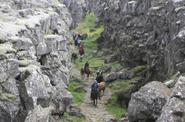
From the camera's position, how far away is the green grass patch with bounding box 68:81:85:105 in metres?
54.2

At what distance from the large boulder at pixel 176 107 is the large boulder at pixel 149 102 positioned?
13.5 feet

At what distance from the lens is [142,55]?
65500 millimetres

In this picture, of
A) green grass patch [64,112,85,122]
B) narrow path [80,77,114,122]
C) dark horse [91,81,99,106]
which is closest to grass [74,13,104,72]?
narrow path [80,77,114,122]

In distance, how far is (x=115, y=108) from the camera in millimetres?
53031

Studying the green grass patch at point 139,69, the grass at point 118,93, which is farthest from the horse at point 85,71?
the green grass patch at point 139,69

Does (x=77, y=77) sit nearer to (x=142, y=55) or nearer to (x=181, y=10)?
(x=142, y=55)

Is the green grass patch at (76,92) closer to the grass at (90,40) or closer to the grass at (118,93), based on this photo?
the grass at (118,93)

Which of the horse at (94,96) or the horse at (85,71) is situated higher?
the horse at (94,96)

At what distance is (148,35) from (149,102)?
32.7 metres

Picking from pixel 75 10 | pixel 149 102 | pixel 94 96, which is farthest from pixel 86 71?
pixel 75 10

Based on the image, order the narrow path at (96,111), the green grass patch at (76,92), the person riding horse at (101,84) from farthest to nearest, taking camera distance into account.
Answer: the person riding horse at (101,84), the green grass patch at (76,92), the narrow path at (96,111)

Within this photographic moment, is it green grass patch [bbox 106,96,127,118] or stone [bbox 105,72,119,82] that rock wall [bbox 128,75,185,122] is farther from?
stone [bbox 105,72,119,82]

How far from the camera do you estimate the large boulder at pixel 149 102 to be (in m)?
33.8

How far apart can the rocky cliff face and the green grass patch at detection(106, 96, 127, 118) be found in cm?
598
